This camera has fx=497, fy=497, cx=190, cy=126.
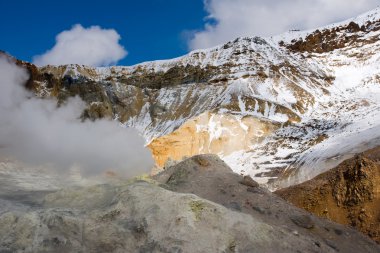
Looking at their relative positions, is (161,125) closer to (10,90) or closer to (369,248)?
(10,90)

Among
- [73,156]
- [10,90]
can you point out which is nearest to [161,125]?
[10,90]

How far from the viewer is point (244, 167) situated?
46562 millimetres

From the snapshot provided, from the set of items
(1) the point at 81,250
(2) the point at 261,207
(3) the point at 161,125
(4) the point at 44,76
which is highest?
(4) the point at 44,76

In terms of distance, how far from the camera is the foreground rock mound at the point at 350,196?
16.1 metres

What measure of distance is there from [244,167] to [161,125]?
32023 millimetres

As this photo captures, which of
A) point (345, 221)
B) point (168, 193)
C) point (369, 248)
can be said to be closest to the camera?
point (168, 193)

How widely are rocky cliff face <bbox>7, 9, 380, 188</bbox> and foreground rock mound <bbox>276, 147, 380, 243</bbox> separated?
16.7 m

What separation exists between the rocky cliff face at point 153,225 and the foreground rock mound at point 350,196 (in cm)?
436

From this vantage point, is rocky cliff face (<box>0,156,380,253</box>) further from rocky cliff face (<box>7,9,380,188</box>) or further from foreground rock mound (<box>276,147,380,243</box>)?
rocky cliff face (<box>7,9,380,188</box>)

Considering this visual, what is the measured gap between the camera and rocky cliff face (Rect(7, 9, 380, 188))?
50406 mm

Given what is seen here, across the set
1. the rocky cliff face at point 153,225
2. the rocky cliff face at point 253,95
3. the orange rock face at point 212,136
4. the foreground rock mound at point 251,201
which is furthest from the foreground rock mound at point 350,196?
the orange rock face at point 212,136

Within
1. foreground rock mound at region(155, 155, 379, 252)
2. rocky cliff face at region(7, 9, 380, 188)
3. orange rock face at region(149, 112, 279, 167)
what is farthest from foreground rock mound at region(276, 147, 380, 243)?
orange rock face at region(149, 112, 279, 167)

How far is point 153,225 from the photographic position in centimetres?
969

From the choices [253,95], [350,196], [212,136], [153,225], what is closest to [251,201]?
[153,225]
